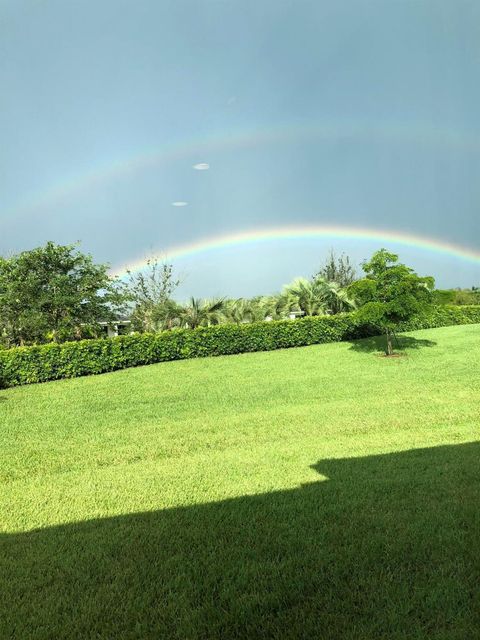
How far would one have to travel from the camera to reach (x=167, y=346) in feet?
51.4

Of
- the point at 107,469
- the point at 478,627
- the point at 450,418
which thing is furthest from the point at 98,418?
the point at 478,627

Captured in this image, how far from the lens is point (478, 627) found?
6.72 feet

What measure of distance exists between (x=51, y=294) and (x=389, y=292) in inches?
523

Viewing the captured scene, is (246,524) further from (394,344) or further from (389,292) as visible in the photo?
(394,344)

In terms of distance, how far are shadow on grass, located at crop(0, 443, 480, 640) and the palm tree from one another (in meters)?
16.5

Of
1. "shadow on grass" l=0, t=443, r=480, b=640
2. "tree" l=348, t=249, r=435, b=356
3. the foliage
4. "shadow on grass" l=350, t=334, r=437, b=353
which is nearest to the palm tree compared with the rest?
the foliage

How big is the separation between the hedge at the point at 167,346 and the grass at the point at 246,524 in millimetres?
5251

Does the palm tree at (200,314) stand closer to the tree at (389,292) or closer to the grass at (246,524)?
the tree at (389,292)

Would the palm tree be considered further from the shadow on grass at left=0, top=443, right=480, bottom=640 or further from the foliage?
the shadow on grass at left=0, top=443, right=480, bottom=640

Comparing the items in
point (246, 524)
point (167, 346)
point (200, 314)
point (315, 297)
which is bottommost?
point (246, 524)

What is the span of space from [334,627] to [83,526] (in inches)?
86.7

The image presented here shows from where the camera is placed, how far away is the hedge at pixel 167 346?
43.1 feet

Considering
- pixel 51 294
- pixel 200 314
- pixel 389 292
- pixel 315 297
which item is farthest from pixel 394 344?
pixel 51 294

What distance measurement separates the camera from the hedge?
43.1 ft
